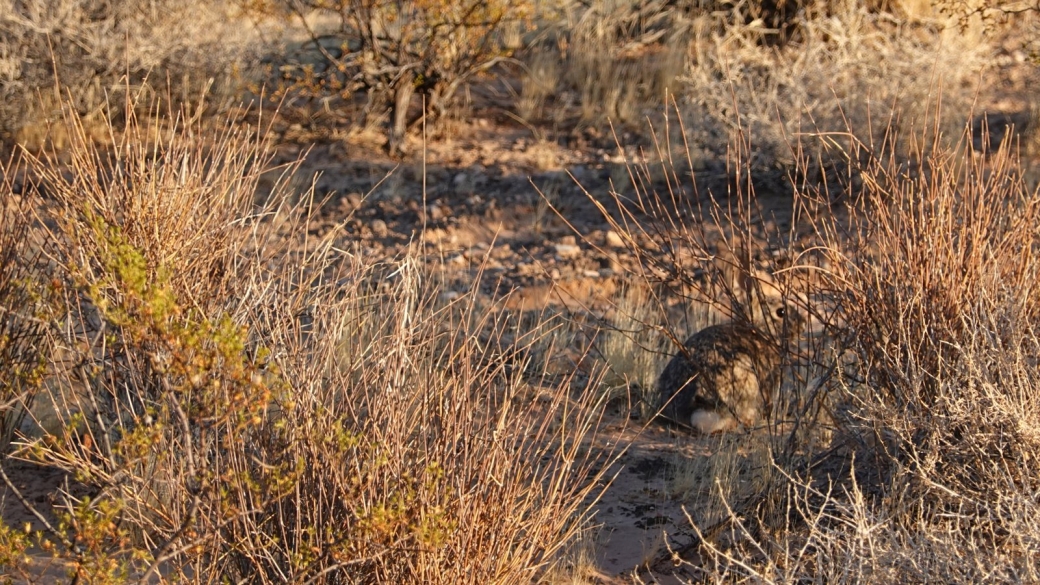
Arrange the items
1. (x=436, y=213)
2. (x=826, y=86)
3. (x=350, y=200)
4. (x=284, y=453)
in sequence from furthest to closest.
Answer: (x=350, y=200)
(x=436, y=213)
(x=826, y=86)
(x=284, y=453)

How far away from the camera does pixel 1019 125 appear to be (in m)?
8.73

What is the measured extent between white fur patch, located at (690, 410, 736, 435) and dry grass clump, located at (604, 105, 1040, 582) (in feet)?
2.06

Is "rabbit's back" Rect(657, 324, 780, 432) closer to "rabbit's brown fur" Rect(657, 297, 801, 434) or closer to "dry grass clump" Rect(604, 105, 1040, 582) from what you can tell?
"rabbit's brown fur" Rect(657, 297, 801, 434)

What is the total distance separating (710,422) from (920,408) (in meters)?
1.71

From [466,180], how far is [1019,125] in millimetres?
4284

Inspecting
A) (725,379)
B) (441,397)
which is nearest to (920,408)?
(441,397)

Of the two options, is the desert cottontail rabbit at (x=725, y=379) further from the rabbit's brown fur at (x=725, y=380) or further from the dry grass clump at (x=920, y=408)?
the dry grass clump at (x=920, y=408)

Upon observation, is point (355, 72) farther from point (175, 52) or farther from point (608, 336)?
point (608, 336)

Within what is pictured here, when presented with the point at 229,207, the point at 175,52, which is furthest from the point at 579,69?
the point at 229,207

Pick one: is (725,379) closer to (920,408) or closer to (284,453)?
(920,408)

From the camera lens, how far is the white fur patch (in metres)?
5.10

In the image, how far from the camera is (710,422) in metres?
5.12

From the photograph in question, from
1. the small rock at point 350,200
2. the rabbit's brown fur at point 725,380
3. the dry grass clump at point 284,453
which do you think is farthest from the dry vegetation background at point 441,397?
the small rock at point 350,200

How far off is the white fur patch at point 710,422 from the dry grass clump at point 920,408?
0.63 meters
